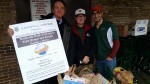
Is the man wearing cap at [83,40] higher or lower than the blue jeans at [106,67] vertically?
higher

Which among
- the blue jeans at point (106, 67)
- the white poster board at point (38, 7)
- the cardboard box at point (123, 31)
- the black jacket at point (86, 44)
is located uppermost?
the white poster board at point (38, 7)

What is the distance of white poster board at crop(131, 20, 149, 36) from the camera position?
26.0 feet

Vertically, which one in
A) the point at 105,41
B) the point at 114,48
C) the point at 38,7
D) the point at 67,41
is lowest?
the point at 114,48

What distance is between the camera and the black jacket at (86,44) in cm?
432

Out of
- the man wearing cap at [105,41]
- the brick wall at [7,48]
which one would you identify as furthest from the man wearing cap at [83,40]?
the brick wall at [7,48]

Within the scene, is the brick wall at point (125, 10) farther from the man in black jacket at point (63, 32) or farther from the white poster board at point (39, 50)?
the white poster board at point (39, 50)

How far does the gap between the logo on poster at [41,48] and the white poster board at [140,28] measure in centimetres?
454

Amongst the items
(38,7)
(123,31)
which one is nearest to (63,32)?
(38,7)

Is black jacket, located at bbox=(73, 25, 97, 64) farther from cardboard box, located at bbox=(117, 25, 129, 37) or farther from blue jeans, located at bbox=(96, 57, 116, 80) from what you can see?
cardboard box, located at bbox=(117, 25, 129, 37)

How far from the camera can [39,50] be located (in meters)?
3.84

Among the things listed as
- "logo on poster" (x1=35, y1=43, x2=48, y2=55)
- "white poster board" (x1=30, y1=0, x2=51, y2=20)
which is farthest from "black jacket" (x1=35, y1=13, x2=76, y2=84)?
"white poster board" (x1=30, y1=0, x2=51, y2=20)

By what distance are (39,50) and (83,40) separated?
33.2 inches

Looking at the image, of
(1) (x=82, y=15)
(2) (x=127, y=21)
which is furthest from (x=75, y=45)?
(2) (x=127, y=21)

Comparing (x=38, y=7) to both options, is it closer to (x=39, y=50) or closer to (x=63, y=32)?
(x=63, y=32)
